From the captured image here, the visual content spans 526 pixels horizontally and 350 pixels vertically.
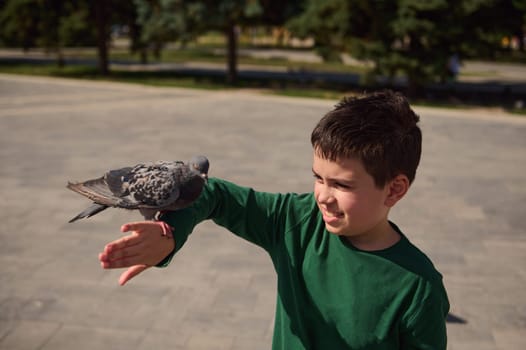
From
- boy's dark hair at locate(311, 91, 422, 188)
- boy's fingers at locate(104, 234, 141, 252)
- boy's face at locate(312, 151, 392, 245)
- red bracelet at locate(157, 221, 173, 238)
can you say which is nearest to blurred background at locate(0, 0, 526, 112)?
boy's dark hair at locate(311, 91, 422, 188)

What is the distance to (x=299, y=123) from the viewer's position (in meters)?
13.8

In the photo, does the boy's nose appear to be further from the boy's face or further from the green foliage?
the green foliage

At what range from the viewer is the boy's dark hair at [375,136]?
1729 millimetres

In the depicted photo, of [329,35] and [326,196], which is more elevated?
[329,35]

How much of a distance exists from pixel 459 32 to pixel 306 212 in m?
16.6

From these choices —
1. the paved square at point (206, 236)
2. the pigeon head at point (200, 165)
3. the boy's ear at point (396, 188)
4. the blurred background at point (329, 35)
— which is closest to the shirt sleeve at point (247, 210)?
the pigeon head at point (200, 165)

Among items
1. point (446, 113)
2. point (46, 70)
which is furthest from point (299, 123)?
point (46, 70)

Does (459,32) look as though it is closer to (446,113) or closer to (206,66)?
(446,113)

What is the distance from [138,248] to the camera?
157 cm

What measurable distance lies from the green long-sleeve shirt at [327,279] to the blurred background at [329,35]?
51.8 feet

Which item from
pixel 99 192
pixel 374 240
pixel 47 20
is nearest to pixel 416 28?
pixel 99 192

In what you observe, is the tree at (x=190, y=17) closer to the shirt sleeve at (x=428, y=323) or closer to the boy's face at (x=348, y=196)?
the boy's face at (x=348, y=196)

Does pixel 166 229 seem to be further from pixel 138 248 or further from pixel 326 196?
pixel 326 196

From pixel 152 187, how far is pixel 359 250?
822mm
